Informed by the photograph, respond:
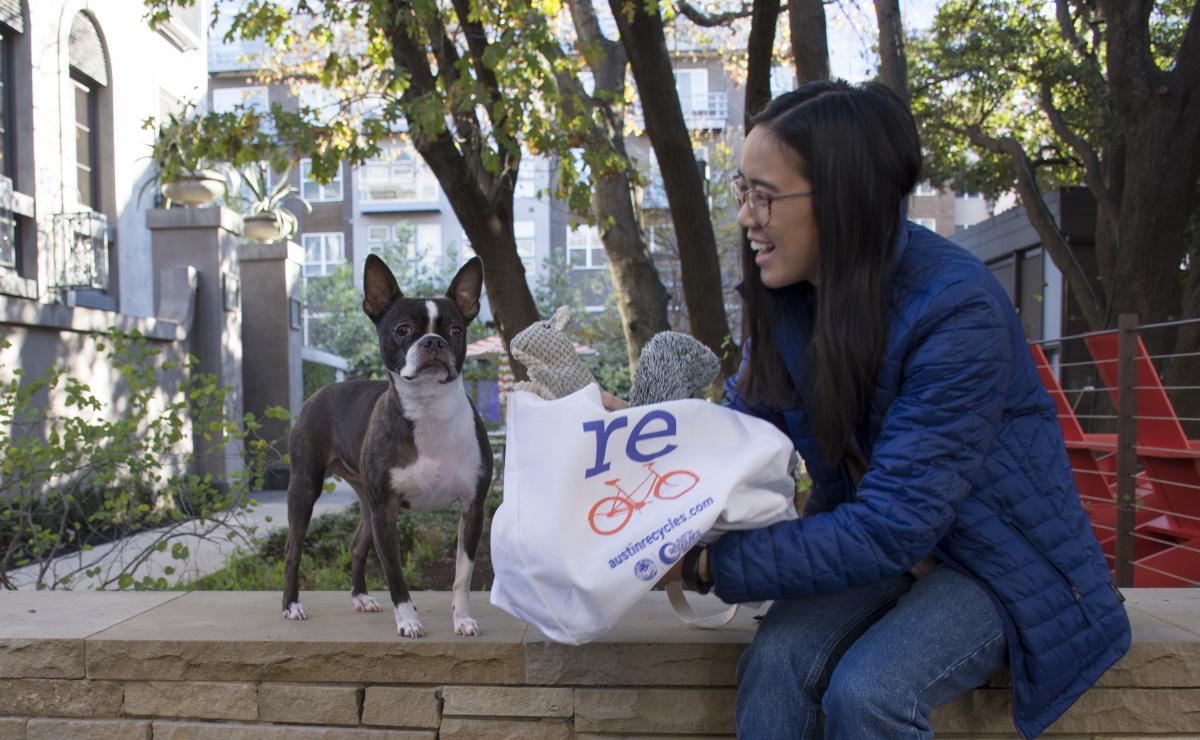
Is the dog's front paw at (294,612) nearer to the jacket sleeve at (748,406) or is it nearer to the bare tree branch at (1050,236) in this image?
the jacket sleeve at (748,406)

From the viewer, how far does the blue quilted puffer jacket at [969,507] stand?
6.77 ft

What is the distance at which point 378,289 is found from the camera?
3.12 meters

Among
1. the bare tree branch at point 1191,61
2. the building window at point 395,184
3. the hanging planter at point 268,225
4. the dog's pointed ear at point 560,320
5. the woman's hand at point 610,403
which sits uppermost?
the building window at point 395,184

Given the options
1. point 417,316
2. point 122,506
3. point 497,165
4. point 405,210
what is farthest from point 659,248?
point 417,316

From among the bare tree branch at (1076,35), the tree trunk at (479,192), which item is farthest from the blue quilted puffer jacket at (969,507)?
the bare tree branch at (1076,35)

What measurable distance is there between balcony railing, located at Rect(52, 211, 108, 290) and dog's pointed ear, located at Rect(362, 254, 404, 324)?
906cm

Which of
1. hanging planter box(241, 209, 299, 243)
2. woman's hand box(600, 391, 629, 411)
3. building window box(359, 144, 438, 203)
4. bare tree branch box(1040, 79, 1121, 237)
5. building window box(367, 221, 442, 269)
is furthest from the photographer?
building window box(359, 144, 438, 203)

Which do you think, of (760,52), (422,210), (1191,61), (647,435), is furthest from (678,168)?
(422,210)

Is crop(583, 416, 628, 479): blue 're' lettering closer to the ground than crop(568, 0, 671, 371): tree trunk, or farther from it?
closer to the ground

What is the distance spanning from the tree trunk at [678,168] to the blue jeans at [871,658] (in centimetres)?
431

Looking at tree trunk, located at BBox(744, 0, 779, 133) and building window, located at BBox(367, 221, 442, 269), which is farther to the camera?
building window, located at BBox(367, 221, 442, 269)

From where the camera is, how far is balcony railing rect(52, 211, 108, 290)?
430 inches

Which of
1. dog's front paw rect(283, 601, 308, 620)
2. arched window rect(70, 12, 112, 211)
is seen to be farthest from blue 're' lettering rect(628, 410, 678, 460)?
arched window rect(70, 12, 112, 211)

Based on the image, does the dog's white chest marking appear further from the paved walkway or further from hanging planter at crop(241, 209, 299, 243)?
hanging planter at crop(241, 209, 299, 243)
